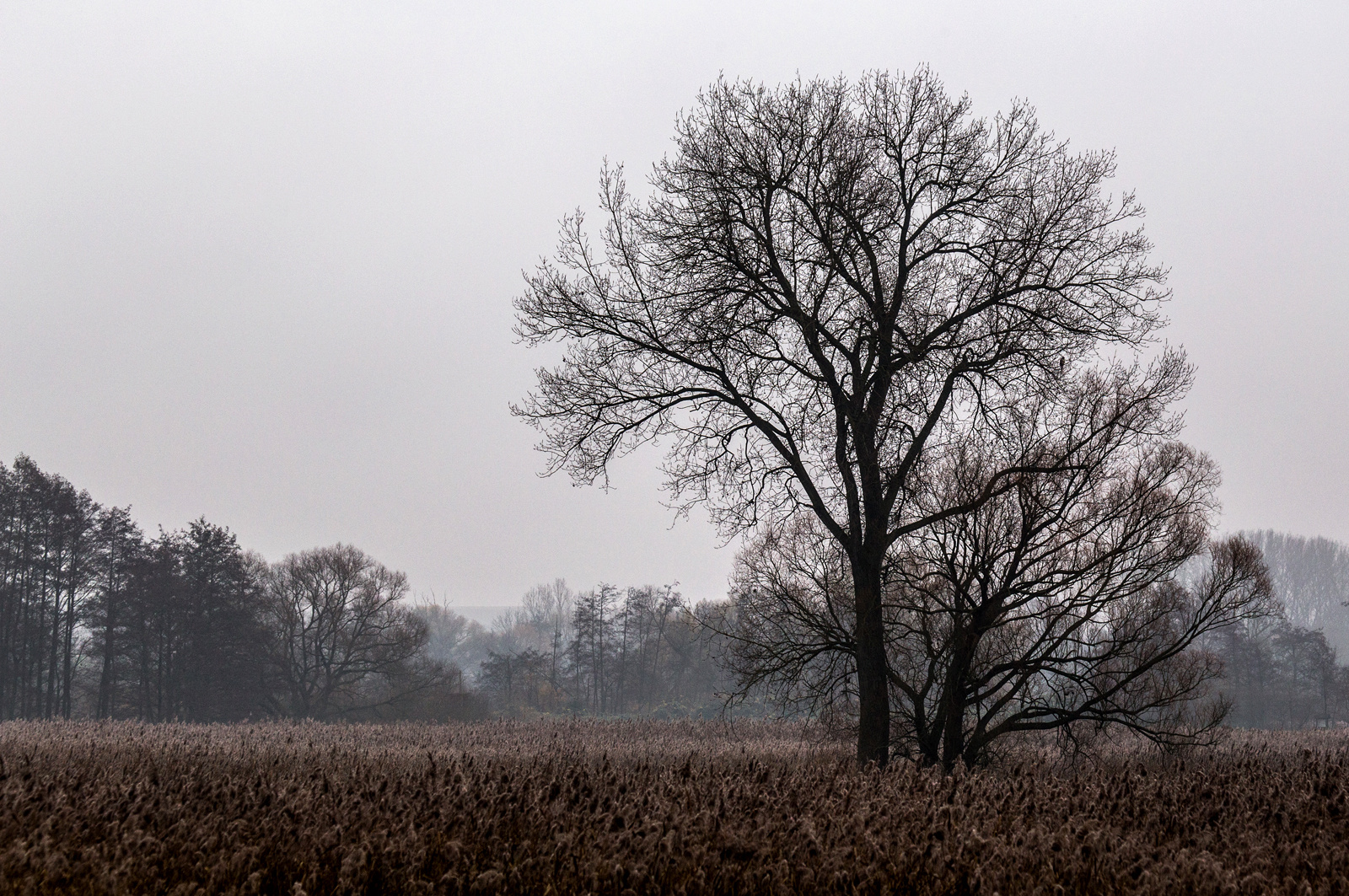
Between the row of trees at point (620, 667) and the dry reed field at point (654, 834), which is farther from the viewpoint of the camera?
the row of trees at point (620, 667)

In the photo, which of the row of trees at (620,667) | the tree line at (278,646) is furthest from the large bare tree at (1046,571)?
the row of trees at (620,667)

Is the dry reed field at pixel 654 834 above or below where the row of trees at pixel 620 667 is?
above

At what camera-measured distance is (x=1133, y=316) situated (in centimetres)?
1378

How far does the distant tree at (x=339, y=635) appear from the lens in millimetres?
50844

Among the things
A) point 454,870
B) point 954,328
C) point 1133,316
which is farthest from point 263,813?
point 1133,316

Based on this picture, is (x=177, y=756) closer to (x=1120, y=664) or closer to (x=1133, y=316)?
(x=1133, y=316)

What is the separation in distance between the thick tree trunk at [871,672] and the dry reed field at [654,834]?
184 inches

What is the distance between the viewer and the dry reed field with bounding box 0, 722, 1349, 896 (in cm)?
492

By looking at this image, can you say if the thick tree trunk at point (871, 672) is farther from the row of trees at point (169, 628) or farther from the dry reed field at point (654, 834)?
the row of trees at point (169, 628)

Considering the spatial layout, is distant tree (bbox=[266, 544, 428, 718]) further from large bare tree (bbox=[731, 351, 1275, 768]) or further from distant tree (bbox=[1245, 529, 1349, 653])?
distant tree (bbox=[1245, 529, 1349, 653])

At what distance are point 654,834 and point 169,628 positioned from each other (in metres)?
47.5

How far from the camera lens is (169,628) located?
44.5 metres

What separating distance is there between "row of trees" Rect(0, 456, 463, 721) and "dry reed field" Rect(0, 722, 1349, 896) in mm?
41285

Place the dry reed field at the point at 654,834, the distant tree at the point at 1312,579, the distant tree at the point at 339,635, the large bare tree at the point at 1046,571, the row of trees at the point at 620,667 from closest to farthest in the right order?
the dry reed field at the point at 654,834 → the large bare tree at the point at 1046,571 → the distant tree at the point at 339,635 → the row of trees at the point at 620,667 → the distant tree at the point at 1312,579
